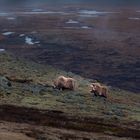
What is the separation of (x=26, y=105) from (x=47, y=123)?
217cm

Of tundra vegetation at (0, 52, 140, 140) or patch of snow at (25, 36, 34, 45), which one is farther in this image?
patch of snow at (25, 36, 34, 45)

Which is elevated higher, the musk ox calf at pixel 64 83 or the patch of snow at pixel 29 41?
the musk ox calf at pixel 64 83

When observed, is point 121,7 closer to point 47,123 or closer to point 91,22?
point 91,22

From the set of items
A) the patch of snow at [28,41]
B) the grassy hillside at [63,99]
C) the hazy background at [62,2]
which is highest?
the grassy hillside at [63,99]

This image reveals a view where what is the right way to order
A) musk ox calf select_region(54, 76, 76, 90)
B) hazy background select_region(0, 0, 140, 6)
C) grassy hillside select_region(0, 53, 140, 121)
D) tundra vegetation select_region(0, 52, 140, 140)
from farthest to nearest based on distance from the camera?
hazy background select_region(0, 0, 140, 6) < musk ox calf select_region(54, 76, 76, 90) < grassy hillside select_region(0, 53, 140, 121) < tundra vegetation select_region(0, 52, 140, 140)

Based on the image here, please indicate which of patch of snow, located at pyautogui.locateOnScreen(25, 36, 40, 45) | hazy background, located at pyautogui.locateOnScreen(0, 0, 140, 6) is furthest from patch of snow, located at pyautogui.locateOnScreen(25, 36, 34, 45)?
hazy background, located at pyautogui.locateOnScreen(0, 0, 140, 6)

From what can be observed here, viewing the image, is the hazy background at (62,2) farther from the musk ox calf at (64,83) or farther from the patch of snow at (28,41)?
the musk ox calf at (64,83)

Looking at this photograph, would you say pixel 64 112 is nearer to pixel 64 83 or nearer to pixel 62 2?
pixel 64 83

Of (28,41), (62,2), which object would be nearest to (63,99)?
(28,41)

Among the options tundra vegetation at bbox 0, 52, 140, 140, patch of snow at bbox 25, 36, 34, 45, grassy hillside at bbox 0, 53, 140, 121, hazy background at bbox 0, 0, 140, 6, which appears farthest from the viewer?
hazy background at bbox 0, 0, 140, 6

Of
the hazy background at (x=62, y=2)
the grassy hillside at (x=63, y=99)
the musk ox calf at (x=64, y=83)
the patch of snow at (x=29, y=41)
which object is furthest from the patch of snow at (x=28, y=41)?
the hazy background at (x=62, y=2)

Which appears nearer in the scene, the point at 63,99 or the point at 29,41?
the point at 63,99

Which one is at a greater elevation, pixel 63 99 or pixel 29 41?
pixel 63 99

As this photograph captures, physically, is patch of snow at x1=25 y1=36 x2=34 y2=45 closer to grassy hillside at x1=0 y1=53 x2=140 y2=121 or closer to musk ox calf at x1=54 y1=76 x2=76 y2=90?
grassy hillside at x1=0 y1=53 x2=140 y2=121
